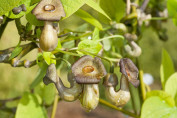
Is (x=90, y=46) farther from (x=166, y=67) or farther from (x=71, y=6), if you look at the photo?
(x=166, y=67)

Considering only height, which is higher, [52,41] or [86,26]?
[52,41]

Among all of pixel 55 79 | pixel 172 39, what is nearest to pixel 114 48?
pixel 55 79

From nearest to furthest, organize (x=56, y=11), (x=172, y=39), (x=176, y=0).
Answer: (x=56, y=11)
(x=176, y=0)
(x=172, y=39)

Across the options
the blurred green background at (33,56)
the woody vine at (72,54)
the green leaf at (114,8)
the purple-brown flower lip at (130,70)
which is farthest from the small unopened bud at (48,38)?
the blurred green background at (33,56)

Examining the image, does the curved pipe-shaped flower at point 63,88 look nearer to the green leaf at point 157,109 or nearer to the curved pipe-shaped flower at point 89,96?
the curved pipe-shaped flower at point 89,96

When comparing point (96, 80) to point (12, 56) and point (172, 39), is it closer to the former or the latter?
point (12, 56)

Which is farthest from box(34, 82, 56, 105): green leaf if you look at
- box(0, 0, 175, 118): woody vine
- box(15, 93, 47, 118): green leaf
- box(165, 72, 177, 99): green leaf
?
box(165, 72, 177, 99): green leaf

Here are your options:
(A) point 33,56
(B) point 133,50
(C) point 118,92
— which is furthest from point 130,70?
(A) point 33,56
